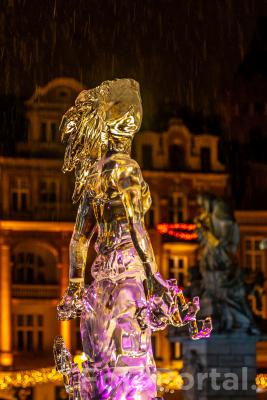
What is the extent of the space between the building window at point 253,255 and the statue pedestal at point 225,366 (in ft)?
88.1

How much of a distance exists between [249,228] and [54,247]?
7.98 metres

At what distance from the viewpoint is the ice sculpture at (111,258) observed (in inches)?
304

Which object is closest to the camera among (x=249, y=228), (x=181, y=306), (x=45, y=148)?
(x=181, y=306)

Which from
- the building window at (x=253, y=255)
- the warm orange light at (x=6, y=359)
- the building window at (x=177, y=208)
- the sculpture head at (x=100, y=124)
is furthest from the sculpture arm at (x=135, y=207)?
the building window at (x=253, y=255)

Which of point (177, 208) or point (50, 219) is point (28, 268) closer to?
point (50, 219)

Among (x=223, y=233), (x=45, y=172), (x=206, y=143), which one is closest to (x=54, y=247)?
(x=45, y=172)

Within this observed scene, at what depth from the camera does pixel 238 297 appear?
69.8 ft

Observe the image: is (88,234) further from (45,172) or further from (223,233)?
(45,172)

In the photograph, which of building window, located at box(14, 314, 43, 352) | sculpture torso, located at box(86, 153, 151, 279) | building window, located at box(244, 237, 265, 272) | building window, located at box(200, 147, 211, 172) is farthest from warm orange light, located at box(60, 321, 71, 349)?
sculpture torso, located at box(86, 153, 151, 279)

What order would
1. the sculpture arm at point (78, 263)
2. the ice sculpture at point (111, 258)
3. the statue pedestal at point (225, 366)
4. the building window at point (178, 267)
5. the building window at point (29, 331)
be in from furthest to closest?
the building window at point (178, 267), the building window at point (29, 331), the statue pedestal at point (225, 366), the sculpture arm at point (78, 263), the ice sculpture at point (111, 258)

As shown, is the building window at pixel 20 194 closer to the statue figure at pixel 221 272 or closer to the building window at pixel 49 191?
the building window at pixel 49 191

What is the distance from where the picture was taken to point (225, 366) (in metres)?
20.7

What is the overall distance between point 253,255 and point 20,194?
9866 mm

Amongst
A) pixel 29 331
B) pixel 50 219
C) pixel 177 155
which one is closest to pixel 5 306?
pixel 29 331
